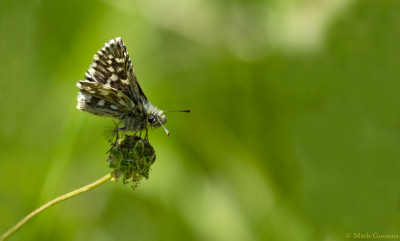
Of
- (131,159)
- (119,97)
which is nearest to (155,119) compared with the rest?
(119,97)

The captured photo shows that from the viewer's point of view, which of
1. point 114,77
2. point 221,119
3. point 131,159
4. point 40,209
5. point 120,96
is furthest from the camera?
point 221,119

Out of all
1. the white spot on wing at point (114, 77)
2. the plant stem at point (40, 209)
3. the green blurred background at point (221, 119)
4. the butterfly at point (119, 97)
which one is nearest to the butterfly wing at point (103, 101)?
the butterfly at point (119, 97)

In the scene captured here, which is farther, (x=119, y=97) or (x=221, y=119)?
(x=221, y=119)

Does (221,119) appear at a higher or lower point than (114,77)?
higher

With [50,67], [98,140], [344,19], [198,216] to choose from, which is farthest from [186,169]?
[344,19]

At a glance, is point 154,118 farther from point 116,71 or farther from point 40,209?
point 40,209

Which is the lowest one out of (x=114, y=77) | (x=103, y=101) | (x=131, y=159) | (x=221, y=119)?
(x=131, y=159)

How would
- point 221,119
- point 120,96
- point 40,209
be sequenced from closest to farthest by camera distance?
point 40,209 → point 120,96 → point 221,119
